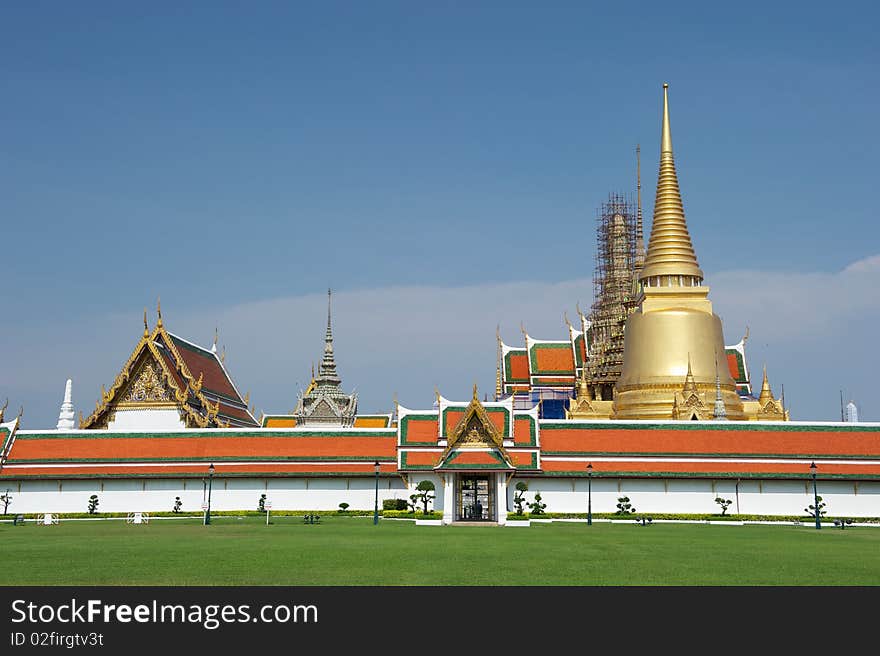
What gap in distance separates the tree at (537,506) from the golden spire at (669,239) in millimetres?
23459

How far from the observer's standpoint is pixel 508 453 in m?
43.9

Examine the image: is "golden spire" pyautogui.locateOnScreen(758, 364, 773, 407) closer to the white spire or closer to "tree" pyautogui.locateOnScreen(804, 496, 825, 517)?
"tree" pyautogui.locateOnScreen(804, 496, 825, 517)

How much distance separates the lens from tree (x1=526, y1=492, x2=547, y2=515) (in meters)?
42.9

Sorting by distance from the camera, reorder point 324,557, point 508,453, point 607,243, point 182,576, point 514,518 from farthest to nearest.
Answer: point 607,243
point 508,453
point 514,518
point 324,557
point 182,576

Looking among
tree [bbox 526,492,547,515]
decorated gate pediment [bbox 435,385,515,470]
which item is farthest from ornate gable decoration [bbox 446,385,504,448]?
tree [bbox 526,492,547,515]

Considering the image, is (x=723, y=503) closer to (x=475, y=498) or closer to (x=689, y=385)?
(x=475, y=498)

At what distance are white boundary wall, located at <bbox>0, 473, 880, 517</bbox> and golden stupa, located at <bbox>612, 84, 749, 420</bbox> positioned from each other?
12517 millimetres

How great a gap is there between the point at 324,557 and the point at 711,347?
44.4 metres

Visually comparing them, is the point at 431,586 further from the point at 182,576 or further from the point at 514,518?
the point at 514,518

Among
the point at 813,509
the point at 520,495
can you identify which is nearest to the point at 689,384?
the point at 813,509

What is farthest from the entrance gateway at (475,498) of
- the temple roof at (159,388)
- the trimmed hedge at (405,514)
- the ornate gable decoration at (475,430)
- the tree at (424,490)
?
the temple roof at (159,388)

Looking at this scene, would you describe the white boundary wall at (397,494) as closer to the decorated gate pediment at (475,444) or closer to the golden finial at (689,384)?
the decorated gate pediment at (475,444)

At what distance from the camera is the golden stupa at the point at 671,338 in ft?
194

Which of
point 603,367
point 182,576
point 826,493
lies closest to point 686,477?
point 826,493
